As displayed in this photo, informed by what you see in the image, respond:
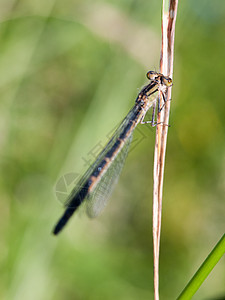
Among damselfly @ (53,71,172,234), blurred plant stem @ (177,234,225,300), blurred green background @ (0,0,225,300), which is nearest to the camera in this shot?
blurred plant stem @ (177,234,225,300)

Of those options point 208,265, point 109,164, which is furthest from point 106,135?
point 208,265

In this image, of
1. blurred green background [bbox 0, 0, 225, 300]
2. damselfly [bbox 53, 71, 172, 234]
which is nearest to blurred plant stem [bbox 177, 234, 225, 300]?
damselfly [bbox 53, 71, 172, 234]

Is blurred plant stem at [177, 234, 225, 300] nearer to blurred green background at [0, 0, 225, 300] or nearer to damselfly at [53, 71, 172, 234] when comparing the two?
damselfly at [53, 71, 172, 234]

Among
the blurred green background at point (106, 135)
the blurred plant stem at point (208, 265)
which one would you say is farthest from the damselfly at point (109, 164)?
the blurred plant stem at point (208, 265)

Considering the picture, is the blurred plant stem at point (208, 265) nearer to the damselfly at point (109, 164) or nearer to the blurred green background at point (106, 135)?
the damselfly at point (109, 164)

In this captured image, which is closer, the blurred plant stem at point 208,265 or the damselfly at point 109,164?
the blurred plant stem at point 208,265

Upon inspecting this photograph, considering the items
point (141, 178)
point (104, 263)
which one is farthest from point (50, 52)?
point (104, 263)
